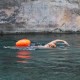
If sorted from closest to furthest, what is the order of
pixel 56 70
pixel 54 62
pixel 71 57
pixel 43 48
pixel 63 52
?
pixel 56 70
pixel 54 62
pixel 71 57
pixel 63 52
pixel 43 48

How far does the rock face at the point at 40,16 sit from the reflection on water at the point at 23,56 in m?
28.1

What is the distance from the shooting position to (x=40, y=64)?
28531mm

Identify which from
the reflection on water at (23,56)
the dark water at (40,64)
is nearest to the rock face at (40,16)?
Answer: the dark water at (40,64)

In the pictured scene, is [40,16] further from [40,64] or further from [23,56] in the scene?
[40,64]

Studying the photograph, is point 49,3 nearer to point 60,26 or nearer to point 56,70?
point 60,26

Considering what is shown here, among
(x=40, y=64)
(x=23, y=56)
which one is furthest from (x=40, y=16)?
(x=40, y=64)

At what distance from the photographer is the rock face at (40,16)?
6445 centimetres

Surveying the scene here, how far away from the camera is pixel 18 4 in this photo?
66.3 meters

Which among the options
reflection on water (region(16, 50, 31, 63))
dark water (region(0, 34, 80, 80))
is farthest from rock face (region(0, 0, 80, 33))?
reflection on water (region(16, 50, 31, 63))

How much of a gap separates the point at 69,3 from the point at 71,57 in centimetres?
3683

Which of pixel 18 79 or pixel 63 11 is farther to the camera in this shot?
pixel 63 11

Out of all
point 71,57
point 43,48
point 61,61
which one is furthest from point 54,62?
point 43,48

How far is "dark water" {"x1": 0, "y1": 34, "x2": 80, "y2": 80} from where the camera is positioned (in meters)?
24.4

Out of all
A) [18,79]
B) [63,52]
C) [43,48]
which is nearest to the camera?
[18,79]
